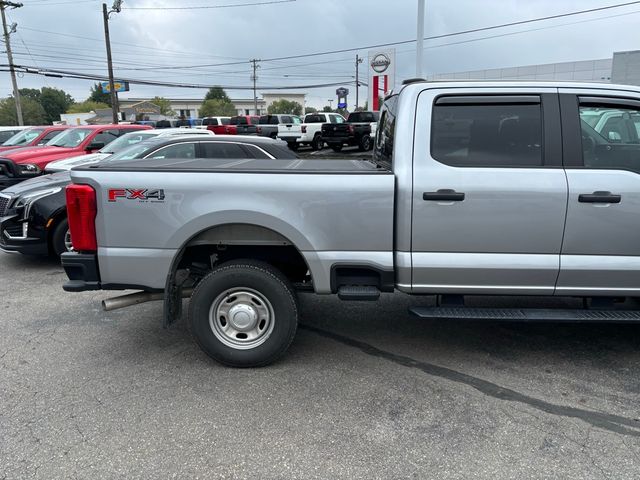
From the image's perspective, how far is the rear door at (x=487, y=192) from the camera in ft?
11.4

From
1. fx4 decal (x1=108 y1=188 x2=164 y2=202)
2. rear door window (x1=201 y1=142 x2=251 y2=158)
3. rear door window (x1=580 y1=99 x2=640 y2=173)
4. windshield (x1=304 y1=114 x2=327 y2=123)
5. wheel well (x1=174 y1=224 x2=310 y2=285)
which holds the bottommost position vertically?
wheel well (x1=174 y1=224 x2=310 y2=285)

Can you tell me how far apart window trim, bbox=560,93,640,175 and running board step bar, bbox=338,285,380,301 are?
1615 millimetres

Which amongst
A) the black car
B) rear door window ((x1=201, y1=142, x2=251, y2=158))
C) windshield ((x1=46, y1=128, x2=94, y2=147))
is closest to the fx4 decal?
the black car

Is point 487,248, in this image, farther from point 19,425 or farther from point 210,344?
point 19,425

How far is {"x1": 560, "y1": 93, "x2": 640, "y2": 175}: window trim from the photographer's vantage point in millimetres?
3533

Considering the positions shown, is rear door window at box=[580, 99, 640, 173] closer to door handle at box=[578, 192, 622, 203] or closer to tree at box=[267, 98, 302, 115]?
door handle at box=[578, 192, 622, 203]

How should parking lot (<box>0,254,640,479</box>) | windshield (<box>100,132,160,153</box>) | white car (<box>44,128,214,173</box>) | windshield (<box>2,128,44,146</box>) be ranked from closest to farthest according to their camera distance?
parking lot (<box>0,254,640,479</box>) → white car (<box>44,128,214,173</box>) → windshield (<box>100,132,160,153</box>) → windshield (<box>2,128,44,146</box>)

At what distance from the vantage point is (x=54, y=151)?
11.2 m

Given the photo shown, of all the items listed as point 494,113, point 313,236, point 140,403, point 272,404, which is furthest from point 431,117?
point 140,403

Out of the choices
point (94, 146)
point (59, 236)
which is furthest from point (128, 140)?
point (59, 236)

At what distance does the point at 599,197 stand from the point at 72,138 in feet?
39.7

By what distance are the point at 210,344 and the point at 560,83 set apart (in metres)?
3.20

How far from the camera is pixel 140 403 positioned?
133 inches

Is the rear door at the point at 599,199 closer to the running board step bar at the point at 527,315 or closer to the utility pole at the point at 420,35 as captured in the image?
the running board step bar at the point at 527,315
